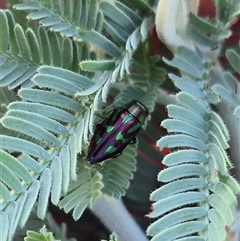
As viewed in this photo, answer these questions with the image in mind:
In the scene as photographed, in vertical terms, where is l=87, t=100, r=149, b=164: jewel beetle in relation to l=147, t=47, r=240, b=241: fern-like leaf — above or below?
above

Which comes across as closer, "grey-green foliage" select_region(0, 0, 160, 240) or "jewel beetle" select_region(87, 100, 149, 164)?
"grey-green foliage" select_region(0, 0, 160, 240)

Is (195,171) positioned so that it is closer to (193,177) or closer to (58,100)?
(193,177)

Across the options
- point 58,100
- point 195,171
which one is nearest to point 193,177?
point 195,171

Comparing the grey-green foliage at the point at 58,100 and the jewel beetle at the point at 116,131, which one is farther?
the jewel beetle at the point at 116,131

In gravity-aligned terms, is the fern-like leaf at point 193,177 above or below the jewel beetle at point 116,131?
below
